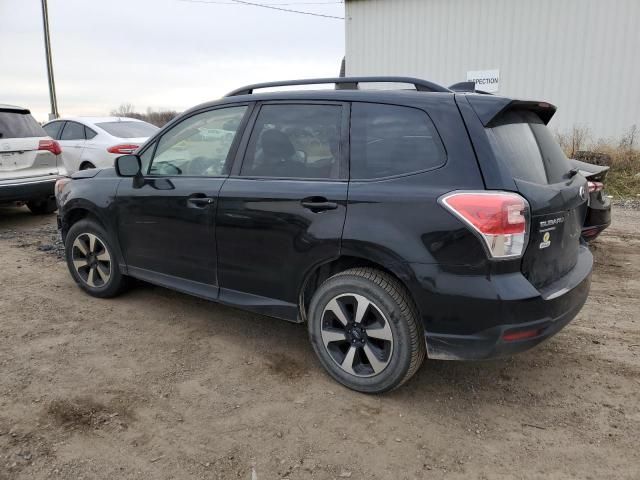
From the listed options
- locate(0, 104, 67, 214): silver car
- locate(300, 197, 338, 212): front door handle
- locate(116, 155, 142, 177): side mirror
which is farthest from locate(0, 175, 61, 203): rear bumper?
locate(300, 197, 338, 212): front door handle

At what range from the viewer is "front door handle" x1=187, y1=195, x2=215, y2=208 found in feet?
11.6

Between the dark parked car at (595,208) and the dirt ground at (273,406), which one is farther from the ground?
the dark parked car at (595,208)

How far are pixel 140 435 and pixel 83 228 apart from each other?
2.46 metres

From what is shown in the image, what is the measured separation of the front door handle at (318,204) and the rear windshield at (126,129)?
7.84 meters

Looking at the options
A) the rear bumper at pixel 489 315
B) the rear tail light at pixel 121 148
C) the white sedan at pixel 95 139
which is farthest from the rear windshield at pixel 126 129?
the rear bumper at pixel 489 315

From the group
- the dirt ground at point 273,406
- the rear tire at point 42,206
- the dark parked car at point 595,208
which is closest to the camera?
the dirt ground at point 273,406

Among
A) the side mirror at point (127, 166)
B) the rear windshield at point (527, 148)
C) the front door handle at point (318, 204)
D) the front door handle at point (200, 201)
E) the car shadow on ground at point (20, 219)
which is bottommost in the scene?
the car shadow on ground at point (20, 219)

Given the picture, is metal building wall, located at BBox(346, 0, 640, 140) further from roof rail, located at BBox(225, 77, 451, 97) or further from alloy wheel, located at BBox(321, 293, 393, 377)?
alloy wheel, located at BBox(321, 293, 393, 377)

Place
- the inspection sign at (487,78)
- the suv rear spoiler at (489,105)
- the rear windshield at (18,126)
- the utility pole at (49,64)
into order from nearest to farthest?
1. the suv rear spoiler at (489,105)
2. the rear windshield at (18,126)
3. the inspection sign at (487,78)
4. the utility pole at (49,64)

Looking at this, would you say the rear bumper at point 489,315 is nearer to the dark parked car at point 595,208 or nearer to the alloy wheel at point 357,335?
the alloy wheel at point 357,335

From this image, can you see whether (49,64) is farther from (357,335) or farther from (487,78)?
(357,335)

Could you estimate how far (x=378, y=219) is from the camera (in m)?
2.80

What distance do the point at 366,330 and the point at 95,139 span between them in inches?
341

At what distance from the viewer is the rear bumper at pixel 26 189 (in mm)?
7098
